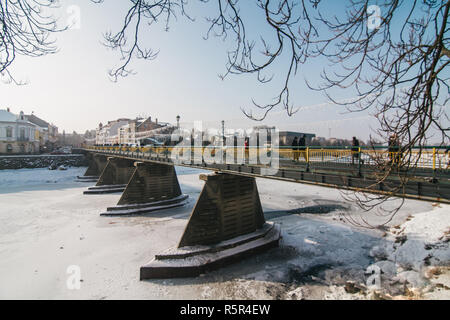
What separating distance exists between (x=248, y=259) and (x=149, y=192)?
12493 mm

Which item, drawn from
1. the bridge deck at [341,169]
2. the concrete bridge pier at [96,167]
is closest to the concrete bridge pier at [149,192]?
the bridge deck at [341,169]

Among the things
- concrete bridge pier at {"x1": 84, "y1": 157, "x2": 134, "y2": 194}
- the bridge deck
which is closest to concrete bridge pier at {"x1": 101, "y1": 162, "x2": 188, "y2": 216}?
the bridge deck

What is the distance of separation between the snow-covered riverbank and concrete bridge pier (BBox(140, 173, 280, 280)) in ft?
1.65

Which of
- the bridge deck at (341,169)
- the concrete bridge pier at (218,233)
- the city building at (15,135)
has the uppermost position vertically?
the city building at (15,135)

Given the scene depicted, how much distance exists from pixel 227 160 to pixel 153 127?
221 feet

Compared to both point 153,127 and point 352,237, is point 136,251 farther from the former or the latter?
point 153,127

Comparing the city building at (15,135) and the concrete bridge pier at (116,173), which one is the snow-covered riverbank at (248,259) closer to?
the concrete bridge pier at (116,173)

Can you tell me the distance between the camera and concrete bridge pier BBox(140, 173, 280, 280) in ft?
31.1

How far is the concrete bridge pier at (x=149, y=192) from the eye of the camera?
19.0 m

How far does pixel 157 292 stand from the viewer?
8172 millimetres

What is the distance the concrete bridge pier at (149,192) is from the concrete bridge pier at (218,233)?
9.65 meters

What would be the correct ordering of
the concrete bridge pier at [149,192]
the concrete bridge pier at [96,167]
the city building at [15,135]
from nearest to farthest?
1. the concrete bridge pier at [149,192]
2. the concrete bridge pier at [96,167]
3. the city building at [15,135]

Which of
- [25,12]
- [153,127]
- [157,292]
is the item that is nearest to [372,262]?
[157,292]
